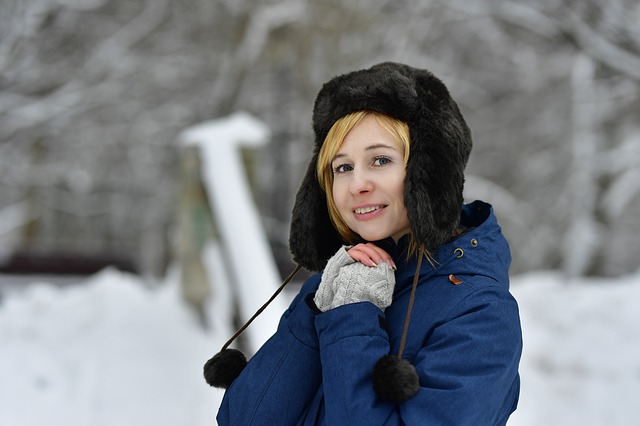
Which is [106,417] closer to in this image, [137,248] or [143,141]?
[143,141]

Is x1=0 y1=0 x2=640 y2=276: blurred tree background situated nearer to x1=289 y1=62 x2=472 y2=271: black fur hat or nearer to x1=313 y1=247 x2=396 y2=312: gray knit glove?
x1=289 y1=62 x2=472 y2=271: black fur hat

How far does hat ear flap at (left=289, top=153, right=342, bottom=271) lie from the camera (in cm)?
157

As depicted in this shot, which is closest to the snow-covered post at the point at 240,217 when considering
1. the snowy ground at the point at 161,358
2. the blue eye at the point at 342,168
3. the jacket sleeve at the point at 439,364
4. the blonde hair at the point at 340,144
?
the snowy ground at the point at 161,358

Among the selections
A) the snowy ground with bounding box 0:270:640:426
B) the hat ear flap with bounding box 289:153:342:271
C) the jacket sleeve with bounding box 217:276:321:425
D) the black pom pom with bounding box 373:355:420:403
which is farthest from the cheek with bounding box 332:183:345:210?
the snowy ground with bounding box 0:270:640:426

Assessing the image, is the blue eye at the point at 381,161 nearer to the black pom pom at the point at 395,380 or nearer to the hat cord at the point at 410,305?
the hat cord at the point at 410,305

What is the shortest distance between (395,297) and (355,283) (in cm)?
12

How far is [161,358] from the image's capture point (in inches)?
149

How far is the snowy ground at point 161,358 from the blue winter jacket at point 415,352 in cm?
166

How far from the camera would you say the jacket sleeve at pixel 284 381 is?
4.49 feet

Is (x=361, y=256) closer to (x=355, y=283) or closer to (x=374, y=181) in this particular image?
(x=355, y=283)

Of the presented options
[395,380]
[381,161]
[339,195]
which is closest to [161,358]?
[339,195]

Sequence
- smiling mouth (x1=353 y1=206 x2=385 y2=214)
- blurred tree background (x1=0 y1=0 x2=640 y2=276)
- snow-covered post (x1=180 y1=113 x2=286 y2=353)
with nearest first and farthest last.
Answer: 1. smiling mouth (x1=353 y1=206 x2=385 y2=214)
2. snow-covered post (x1=180 y1=113 x2=286 y2=353)
3. blurred tree background (x1=0 y1=0 x2=640 y2=276)

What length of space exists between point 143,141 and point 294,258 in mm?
12293

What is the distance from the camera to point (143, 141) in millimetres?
13273
